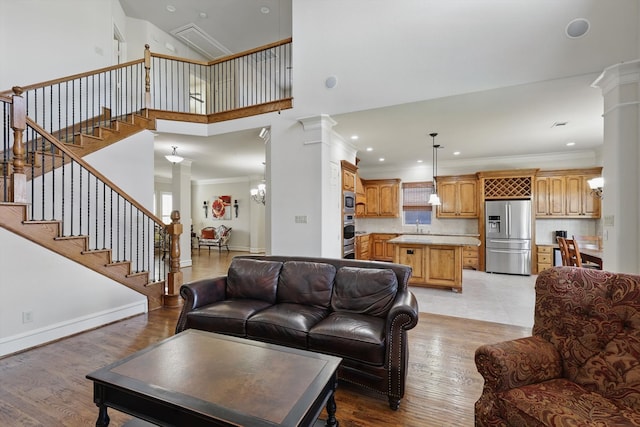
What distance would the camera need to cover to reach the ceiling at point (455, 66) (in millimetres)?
3062

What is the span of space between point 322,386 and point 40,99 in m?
5.47

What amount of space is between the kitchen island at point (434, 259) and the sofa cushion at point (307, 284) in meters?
2.86

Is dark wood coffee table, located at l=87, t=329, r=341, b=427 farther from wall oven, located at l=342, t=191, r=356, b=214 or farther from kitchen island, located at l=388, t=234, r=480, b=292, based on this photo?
kitchen island, located at l=388, t=234, r=480, b=292

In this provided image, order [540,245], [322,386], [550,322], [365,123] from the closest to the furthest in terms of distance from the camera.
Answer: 1. [322,386]
2. [550,322]
3. [365,123]
4. [540,245]

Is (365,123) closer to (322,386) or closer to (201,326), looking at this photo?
(201,326)

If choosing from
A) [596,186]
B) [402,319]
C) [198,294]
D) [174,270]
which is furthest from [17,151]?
[596,186]

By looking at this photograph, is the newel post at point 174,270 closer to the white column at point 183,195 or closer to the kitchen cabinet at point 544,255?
the white column at point 183,195

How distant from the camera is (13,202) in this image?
101 inches

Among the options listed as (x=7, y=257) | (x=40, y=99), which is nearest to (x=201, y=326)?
(x=7, y=257)

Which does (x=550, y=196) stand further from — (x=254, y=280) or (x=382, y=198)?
(x=254, y=280)

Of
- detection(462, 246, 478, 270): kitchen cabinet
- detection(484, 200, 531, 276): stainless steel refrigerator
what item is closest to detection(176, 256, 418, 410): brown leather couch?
detection(484, 200, 531, 276): stainless steel refrigerator

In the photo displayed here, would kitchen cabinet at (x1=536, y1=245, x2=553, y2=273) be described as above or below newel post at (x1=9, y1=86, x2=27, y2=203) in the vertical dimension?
below

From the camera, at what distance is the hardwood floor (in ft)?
6.18

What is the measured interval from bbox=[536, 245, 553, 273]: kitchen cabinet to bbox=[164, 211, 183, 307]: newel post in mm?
7422
